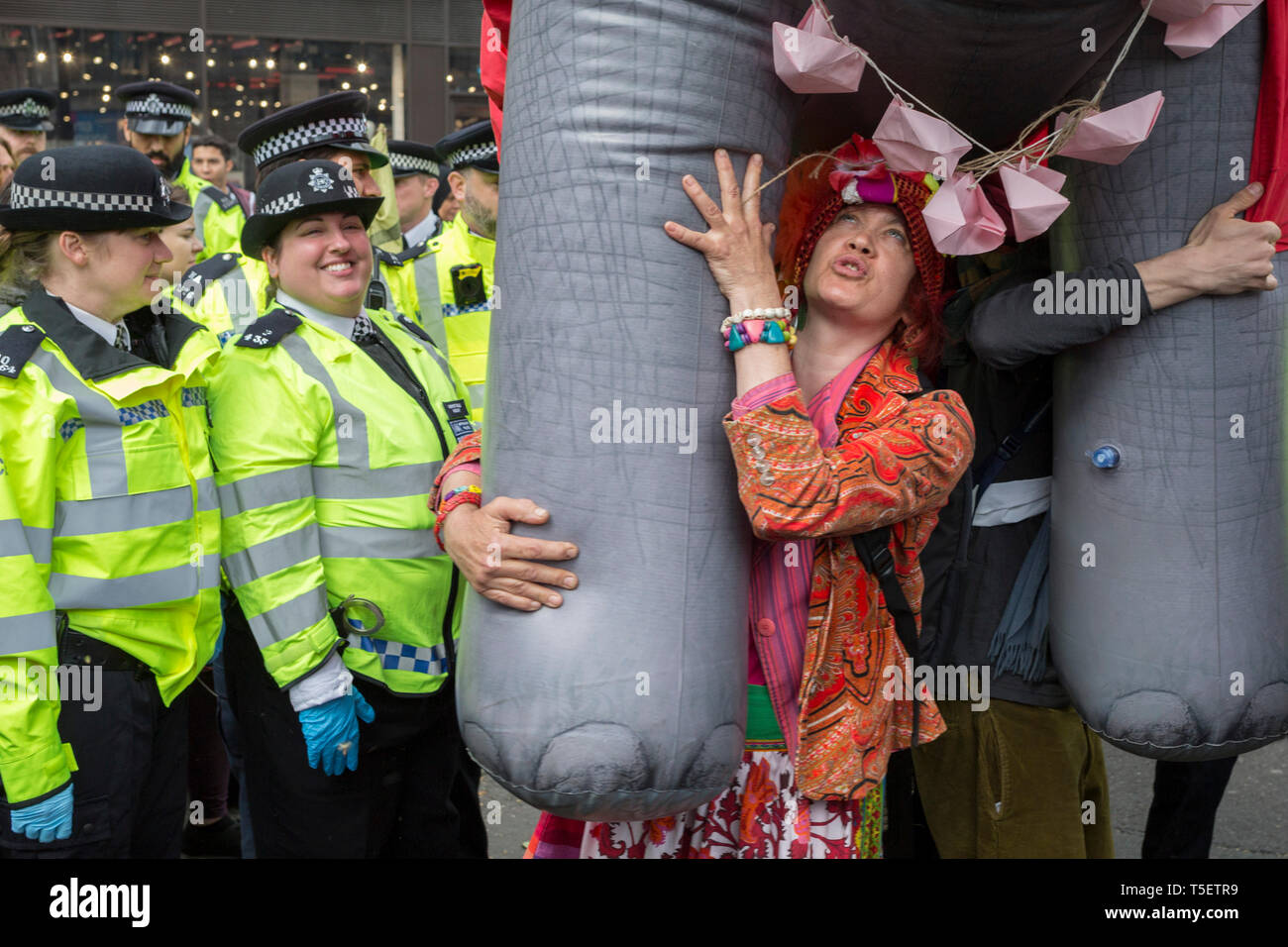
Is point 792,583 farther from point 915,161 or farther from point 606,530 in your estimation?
point 915,161

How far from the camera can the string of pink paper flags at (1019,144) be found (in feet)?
6.31

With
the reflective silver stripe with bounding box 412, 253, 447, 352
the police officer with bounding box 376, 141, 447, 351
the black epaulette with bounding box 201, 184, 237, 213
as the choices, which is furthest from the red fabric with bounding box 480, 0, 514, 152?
the black epaulette with bounding box 201, 184, 237, 213

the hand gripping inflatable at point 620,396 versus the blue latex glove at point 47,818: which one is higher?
the hand gripping inflatable at point 620,396

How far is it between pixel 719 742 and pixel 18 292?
1.73 m

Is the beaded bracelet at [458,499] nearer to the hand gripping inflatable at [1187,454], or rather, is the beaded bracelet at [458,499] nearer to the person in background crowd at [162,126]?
the hand gripping inflatable at [1187,454]

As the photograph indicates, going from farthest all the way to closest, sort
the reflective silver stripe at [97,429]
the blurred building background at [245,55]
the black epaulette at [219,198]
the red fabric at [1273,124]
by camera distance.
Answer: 1. the blurred building background at [245,55]
2. the black epaulette at [219,198]
3. the reflective silver stripe at [97,429]
4. the red fabric at [1273,124]

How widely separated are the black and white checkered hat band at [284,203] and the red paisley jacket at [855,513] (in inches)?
57.0

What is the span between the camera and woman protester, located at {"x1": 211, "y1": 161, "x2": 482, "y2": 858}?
269 centimetres

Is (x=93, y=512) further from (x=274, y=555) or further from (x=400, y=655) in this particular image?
(x=400, y=655)

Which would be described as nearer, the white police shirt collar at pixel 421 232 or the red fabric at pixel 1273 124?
the red fabric at pixel 1273 124

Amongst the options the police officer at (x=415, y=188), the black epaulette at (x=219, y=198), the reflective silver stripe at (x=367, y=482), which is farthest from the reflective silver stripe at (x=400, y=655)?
the black epaulette at (x=219, y=198)

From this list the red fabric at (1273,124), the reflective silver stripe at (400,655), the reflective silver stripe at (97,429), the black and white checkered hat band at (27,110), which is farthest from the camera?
the black and white checkered hat band at (27,110)

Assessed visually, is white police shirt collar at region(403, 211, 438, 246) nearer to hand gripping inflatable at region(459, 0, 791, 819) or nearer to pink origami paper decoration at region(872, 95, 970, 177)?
hand gripping inflatable at region(459, 0, 791, 819)

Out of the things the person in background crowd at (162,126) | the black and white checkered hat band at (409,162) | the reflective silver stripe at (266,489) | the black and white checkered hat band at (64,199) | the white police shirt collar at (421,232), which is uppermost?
the person in background crowd at (162,126)
